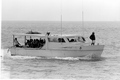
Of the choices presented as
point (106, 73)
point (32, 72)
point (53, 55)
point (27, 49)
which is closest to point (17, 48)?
point (27, 49)

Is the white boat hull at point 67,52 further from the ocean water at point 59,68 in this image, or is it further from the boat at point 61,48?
the ocean water at point 59,68

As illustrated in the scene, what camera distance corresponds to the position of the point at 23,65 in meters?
34.5

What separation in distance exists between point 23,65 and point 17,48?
398 cm

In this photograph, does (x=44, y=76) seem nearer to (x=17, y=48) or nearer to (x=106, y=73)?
(x=106, y=73)

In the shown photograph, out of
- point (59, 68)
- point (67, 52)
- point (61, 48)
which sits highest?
point (61, 48)

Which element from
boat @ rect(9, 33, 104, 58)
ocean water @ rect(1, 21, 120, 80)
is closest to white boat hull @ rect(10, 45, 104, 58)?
boat @ rect(9, 33, 104, 58)

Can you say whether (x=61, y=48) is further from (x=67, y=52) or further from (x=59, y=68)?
(x=59, y=68)

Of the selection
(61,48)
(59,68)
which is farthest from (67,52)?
(59,68)

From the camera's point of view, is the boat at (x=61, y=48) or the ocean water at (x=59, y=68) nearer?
the ocean water at (x=59, y=68)

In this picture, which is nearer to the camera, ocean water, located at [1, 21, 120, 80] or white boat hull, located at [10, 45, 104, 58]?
ocean water, located at [1, 21, 120, 80]

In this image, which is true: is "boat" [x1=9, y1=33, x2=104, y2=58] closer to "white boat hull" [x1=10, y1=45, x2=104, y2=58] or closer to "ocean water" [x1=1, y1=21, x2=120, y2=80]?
"white boat hull" [x1=10, y1=45, x2=104, y2=58]

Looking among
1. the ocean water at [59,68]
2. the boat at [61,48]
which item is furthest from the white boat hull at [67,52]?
the ocean water at [59,68]

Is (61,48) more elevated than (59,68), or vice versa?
(61,48)

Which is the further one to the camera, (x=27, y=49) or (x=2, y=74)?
(x=27, y=49)
